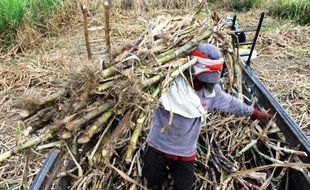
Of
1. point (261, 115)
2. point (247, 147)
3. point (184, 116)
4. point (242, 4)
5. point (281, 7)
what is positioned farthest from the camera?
point (242, 4)

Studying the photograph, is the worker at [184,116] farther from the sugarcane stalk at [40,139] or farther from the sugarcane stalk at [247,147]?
the sugarcane stalk at [40,139]

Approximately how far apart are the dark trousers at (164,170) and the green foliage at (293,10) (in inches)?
201

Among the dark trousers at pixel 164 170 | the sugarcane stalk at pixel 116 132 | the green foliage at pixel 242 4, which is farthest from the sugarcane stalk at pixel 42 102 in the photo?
the green foliage at pixel 242 4

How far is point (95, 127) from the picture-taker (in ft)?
5.68

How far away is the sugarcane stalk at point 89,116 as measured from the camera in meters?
1.62

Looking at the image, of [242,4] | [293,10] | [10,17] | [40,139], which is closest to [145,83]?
[40,139]

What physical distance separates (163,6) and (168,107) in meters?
5.70

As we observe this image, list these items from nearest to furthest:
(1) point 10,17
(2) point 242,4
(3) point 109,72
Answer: (3) point 109,72
(1) point 10,17
(2) point 242,4

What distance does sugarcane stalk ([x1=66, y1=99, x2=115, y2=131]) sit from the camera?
5.32ft

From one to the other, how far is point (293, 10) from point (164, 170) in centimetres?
538

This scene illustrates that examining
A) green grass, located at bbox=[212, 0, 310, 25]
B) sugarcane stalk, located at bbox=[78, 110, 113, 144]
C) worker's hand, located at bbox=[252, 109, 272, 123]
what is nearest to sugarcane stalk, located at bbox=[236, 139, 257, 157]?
worker's hand, located at bbox=[252, 109, 272, 123]

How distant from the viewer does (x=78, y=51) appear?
17.6 ft

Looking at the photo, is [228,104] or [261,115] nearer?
[228,104]

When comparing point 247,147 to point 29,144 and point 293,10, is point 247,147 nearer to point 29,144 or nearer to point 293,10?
point 29,144
